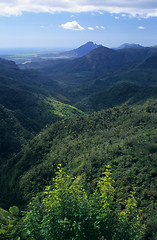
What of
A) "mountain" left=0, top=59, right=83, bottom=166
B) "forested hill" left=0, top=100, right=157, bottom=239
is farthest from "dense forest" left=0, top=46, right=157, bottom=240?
"mountain" left=0, top=59, right=83, bottom=166

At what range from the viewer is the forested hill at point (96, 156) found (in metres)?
25.1

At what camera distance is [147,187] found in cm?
2309

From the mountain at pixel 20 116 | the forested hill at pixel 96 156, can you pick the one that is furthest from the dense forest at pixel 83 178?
the mountain at pixel 20 116

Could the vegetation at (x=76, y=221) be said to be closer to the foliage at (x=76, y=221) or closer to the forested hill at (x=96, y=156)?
the foliage at (x=76, y=221)

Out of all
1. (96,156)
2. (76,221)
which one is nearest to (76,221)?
(76,221)

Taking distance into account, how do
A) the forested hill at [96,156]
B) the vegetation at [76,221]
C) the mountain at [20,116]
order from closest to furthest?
the vegetation at [76,221]
the forested hill at [96,156]
the mountain at [20,116]

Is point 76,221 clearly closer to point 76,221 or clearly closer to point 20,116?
point 76,221

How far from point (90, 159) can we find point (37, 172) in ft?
52.7

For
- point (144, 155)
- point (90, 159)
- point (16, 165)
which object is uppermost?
point (144, 155)

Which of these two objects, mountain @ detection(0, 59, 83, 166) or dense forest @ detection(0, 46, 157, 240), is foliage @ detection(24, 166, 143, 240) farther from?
mountain @ detection(0, 59, 83, 166)

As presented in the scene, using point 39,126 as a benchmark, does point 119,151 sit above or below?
above

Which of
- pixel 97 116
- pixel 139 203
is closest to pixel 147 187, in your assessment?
pixel 139 203

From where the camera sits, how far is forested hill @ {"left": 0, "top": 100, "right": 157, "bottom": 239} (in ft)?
82.4

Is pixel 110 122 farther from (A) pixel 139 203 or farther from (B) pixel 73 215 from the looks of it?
(B) pixel 73 215
